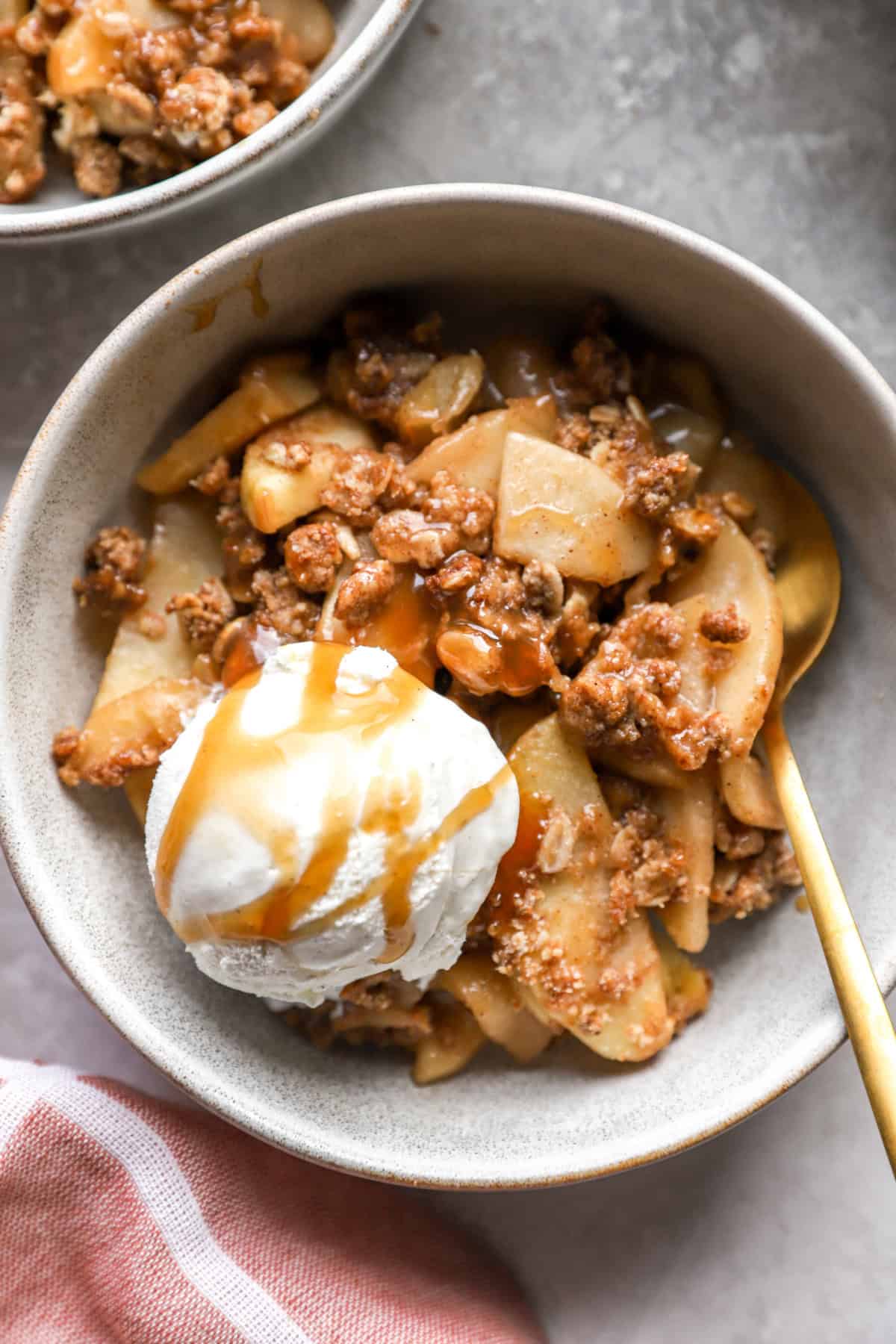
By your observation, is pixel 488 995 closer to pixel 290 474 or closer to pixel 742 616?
pixel 742 616

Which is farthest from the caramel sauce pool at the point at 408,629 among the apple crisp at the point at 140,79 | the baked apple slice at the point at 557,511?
the apple crisp at the point at 140,79

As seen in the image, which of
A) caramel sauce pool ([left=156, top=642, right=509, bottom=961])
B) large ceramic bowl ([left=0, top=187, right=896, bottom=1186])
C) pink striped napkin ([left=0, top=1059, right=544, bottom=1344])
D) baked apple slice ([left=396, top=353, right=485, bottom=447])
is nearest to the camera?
caramel sauce pool ([left=156, top=642, right=509, bottom=961])

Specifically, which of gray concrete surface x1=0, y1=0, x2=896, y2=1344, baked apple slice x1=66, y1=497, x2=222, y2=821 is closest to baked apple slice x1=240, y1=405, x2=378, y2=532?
baked apple slice x1=66, y1=497, x2=222, y2=821

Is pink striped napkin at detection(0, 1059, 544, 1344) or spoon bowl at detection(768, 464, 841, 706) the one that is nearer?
spoon bowl at detection(768, 464, 841, 706)

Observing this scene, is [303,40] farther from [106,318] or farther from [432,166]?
[106,318]

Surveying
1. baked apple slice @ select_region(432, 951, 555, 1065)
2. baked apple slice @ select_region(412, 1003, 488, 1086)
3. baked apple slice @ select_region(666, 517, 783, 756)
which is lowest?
baked apple slice @ select_region(412, 1003, 488, 1086)

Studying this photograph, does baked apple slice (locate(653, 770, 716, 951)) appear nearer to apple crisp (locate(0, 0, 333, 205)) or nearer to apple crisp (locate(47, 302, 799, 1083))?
apple crisp (locate(47, 302, 799, 1083))

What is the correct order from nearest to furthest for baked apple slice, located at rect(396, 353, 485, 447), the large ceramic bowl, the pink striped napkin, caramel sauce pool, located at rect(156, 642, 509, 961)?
caramel sauce pool, located at rect(156, 642, 509, 961)
the large ceramic bowl
baked apple slice, located at rect(396, 353, 485, 447)
the pink striped napkin

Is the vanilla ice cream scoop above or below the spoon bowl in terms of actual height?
below

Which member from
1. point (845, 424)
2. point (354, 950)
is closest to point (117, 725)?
point (354, 950)
